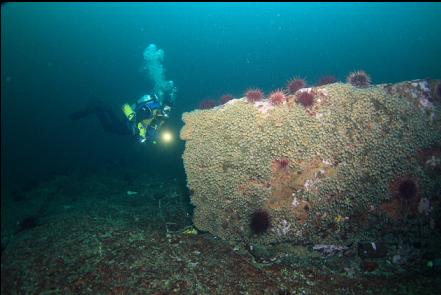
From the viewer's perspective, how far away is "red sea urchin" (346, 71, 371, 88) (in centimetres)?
754

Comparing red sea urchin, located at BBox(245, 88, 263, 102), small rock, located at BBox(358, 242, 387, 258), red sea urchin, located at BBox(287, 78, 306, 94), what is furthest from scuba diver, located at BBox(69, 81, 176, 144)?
small rock, located at BBox(358, 242, 387, 258)

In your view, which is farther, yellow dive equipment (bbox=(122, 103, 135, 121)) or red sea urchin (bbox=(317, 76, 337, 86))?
yellow dive equipment (bbox=(122, 103, 135, 121))

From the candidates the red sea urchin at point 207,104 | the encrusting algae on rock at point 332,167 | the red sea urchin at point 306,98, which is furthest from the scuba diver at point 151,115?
the red sea urchin at point 306,98

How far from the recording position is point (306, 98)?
7.18 m

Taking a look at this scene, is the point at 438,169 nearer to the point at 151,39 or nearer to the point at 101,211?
the point at 101,211

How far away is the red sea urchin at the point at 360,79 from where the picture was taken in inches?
297

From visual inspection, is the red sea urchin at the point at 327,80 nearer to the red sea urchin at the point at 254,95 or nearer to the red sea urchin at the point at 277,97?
the red sea urchin at the point at 277,97

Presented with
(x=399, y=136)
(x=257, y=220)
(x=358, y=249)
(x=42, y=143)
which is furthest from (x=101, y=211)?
(x=42, y=143)

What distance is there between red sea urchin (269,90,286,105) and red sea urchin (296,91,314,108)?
40 centimetres

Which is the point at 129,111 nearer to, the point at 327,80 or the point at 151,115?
the point at 151,115

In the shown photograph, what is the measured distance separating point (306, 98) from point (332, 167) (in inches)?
69.0

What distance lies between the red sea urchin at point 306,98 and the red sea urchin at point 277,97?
15.6 inches

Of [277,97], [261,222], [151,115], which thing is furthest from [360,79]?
[151,115]

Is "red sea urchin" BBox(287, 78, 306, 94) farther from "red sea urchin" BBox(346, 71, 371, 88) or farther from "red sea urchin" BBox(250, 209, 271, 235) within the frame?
"red sea urchin" BBox(250, 209, 271, 235)
